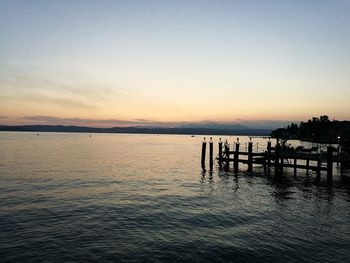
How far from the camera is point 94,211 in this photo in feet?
74.9

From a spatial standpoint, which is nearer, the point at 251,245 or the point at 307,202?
the point at 251,245

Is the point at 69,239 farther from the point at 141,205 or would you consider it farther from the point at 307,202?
the point at 307,202

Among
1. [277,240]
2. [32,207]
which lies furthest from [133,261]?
[32,207]

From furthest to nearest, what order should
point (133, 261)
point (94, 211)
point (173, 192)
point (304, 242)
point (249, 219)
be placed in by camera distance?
point (173, 192), point (94, 211), point (249, 219), point (304, 242), point (133, 261)

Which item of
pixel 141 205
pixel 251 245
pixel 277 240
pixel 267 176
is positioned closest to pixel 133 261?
pixel 251 245

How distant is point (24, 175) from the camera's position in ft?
135

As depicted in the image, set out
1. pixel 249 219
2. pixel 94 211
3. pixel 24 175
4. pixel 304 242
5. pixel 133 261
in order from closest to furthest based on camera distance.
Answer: pixel 133 261 → pixel 304 242 → pixel 249 219 → pixel 94 211 → pixel 24 175

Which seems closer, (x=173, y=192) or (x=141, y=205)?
(x=141, y=205)

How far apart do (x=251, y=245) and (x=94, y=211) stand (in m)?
11.8

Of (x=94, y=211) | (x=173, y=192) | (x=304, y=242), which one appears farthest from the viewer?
(x=173, y=192)

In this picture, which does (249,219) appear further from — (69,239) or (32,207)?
(32,207)

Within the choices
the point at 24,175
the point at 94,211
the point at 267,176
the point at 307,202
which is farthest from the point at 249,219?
the point at 24,175

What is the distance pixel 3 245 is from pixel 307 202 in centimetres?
2252

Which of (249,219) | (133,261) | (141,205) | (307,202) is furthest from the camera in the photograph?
(307,202)
